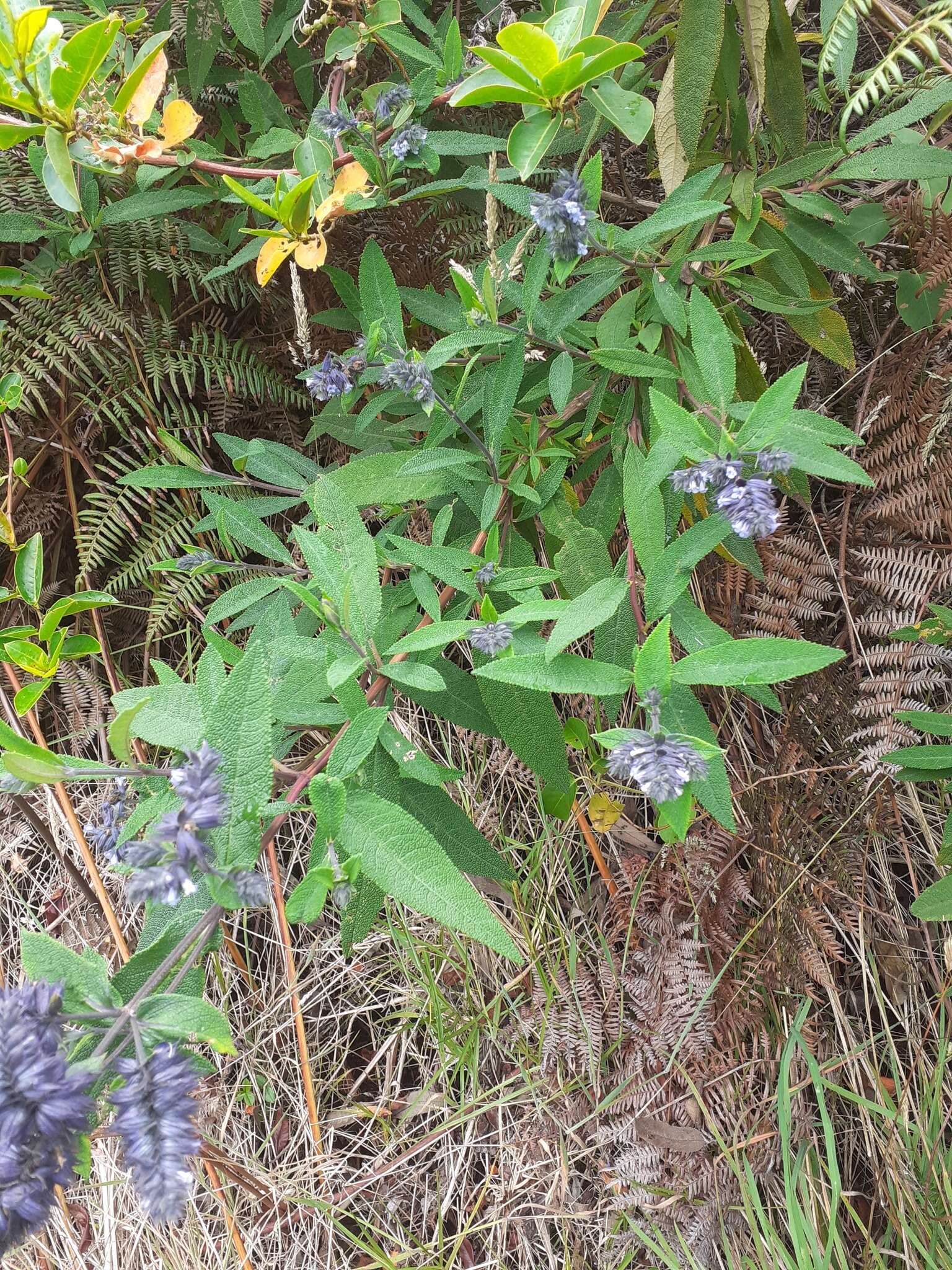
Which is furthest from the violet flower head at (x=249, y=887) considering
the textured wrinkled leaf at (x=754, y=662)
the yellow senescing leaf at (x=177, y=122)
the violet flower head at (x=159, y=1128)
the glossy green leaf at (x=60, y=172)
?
the yellow senescing leaf at (x=177, y=122)

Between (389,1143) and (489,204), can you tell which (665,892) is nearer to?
(389,1143)

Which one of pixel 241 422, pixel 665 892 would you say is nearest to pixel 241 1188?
pixel 665 892

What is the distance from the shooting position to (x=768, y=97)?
131cm

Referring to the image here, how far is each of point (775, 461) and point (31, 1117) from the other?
0.94 m

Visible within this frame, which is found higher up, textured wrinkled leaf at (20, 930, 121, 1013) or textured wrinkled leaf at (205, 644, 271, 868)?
textured wrinkled leaf at (205, 644, 271, 868)

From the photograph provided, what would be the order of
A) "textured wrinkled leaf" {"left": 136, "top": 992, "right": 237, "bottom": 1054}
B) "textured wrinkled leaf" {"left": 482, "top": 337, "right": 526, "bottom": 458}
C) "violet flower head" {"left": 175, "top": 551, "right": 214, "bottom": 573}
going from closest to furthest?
"textured wrinkled leaf" {"left": 136, "top": 992, "right": 237, "bottom": 1054} → "textured wrinkled leaf" {"left": 482, "top": 337, "right": 526, "bottom": 458} → "violet flower head" {"left": 175, "top": 551, "right": 214, "bottom": 573}

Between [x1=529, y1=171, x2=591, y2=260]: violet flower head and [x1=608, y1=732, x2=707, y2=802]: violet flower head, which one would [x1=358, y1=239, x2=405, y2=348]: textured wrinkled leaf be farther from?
[x1=608, y1=732, x2=707, y2=802]: violet flower head

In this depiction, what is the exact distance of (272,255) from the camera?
1175mm

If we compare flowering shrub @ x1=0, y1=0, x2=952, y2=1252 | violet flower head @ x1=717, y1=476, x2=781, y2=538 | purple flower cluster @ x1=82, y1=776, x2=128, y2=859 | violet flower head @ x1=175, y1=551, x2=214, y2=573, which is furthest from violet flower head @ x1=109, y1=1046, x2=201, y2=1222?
violet flower head @ x1=175, y1=551, x2=214, y2=573

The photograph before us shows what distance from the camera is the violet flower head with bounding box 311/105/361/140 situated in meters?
1.28

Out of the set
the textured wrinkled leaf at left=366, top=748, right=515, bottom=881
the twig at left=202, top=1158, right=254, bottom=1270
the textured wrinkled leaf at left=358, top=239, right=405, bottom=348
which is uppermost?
the textured wrinkled leaf at left=358, top=239, right=405, bottom=348

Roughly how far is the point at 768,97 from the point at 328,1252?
90.9 inches

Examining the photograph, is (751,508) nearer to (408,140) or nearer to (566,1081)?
(408,140)

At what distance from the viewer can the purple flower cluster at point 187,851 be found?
73 cm
